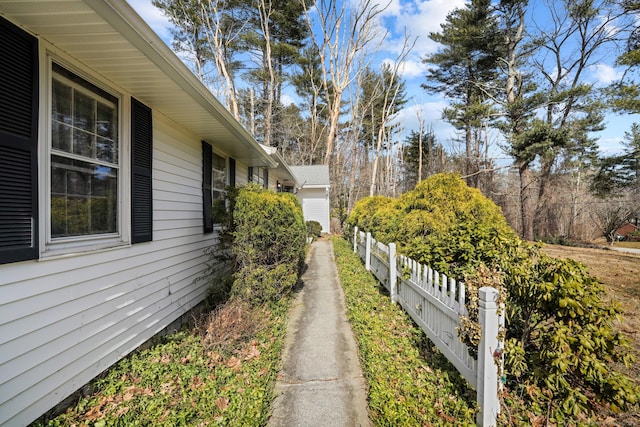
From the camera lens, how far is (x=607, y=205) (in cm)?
1571

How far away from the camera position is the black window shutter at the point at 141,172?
129 inches

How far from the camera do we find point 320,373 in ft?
9.97

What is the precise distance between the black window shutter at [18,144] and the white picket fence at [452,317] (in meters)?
3.32

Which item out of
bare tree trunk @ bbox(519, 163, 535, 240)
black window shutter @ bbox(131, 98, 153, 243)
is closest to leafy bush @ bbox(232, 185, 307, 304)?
black window shutter @ bbox(131, 98, 153, 243)

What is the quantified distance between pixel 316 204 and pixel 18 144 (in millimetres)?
15782

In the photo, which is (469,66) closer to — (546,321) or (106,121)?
(546,321)

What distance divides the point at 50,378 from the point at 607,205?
22346mm

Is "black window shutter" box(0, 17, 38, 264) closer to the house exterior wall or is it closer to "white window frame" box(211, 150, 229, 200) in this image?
"white window frame" box(211, 150, 229, 200)

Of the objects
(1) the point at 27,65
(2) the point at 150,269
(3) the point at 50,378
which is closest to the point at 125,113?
(1) the point at 27,65

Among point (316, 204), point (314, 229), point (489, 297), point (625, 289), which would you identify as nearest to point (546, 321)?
point (489, 297)

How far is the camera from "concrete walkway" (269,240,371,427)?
2.42m

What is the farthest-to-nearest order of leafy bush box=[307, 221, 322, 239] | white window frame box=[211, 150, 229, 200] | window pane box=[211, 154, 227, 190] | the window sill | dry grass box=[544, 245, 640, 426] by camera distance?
leafy bush box=[307, 221, 322, 239]
window pane box=[211, 154, 227, 190]
white window frame box=[211, 150, 229, 200]
dry grass box=[544, 245, 640, 426]
the window sill

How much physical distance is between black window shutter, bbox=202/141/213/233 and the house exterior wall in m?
12.2

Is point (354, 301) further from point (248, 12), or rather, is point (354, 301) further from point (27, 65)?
point (248, 12)
